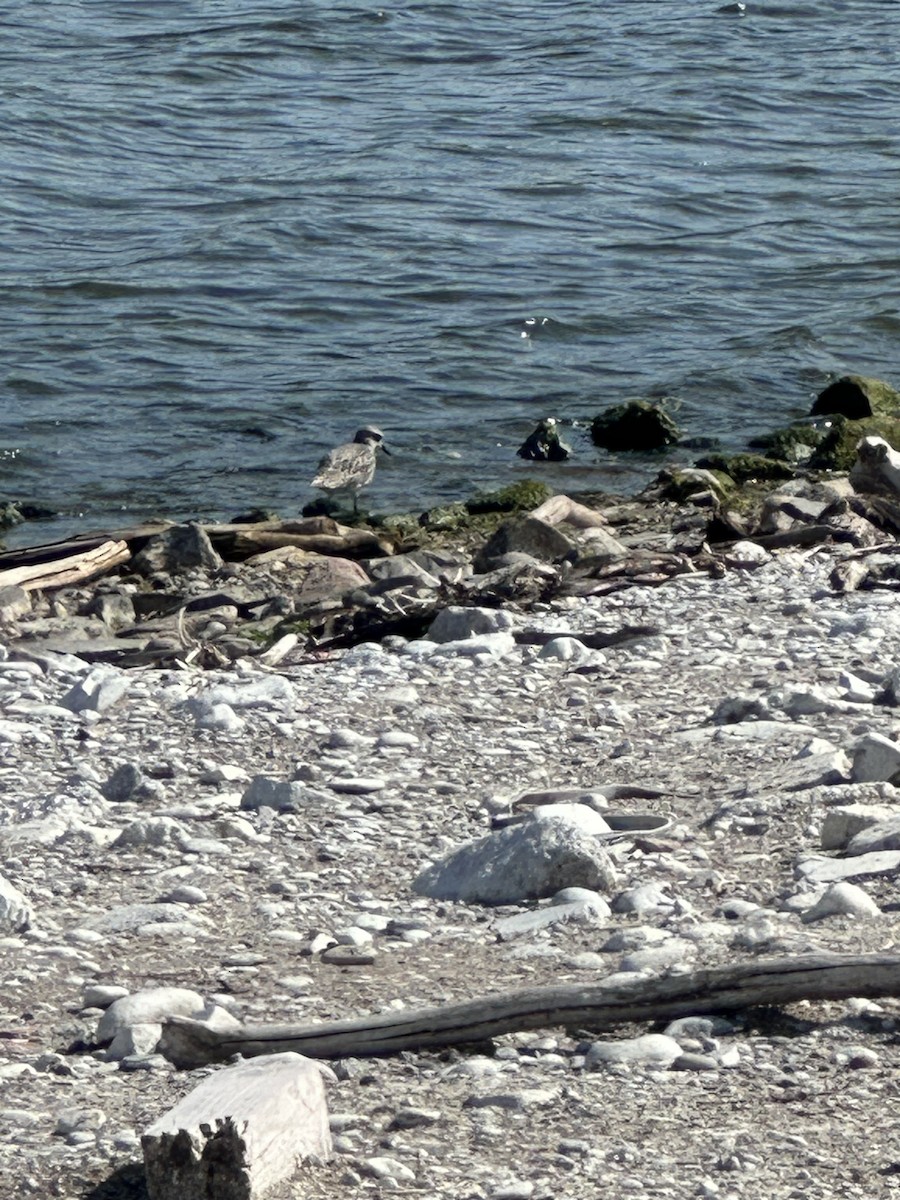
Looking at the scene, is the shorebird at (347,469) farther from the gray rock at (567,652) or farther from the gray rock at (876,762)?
the gray rock at (876,762)

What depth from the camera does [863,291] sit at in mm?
15805

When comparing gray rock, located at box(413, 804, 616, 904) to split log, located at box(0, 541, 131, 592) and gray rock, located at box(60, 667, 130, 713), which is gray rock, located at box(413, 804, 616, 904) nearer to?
gray rock, located at box(60, 667, 130, 713)

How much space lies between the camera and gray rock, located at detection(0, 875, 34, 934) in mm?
3932

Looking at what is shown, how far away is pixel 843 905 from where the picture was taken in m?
3.73

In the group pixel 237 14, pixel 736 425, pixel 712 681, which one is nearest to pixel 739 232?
pixel 736 425

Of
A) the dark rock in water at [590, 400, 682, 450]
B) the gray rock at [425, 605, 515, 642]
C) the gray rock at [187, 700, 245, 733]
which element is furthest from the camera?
the dark rock in water at [590, 400, 682, 450]

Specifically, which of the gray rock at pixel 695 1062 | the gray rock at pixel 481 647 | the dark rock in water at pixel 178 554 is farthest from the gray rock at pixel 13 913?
the dark rock in water at pixel 178 554

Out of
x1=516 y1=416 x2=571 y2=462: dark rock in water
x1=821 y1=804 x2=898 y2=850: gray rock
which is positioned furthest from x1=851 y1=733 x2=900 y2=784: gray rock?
x1=516 y1=416 x2=571 y2=462: dark rock in water

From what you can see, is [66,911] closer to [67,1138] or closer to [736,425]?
[67,1138]

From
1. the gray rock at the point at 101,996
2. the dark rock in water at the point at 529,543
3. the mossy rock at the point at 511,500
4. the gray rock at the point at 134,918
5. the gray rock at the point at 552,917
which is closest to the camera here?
the gray rock at the point at 101,996

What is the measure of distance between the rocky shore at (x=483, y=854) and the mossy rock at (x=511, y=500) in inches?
112

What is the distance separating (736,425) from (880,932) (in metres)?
9.31

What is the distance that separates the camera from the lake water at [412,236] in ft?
40.6

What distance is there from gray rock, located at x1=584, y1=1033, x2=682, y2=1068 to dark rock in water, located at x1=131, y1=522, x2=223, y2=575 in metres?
5.84
